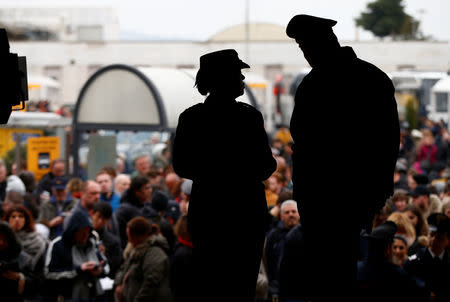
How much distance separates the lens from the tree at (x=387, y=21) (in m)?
106

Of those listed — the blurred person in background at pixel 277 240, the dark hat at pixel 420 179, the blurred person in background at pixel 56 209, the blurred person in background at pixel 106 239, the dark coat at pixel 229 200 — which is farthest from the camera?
the dark hat at pixel 420 179

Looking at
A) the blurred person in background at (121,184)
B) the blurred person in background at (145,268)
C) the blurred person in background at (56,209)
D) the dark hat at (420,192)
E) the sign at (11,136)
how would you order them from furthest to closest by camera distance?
the sign at (11,136), the blurred person in background at (121,184), the dark hat at (420,192), the blurred person in background at (56,209), the blurred person in background at (145,268)

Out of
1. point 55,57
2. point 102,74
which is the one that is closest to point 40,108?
point 102,74

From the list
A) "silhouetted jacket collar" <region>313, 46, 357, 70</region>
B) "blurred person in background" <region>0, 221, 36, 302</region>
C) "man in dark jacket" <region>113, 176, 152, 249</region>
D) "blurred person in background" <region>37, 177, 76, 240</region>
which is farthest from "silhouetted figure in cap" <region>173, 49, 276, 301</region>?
"blurred person in background" <region>37, 177, 76, 240</region>

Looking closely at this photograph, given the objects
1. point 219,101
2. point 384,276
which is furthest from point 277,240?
point 219,101

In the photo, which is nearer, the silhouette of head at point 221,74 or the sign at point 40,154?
the silhouette of head at point 221,74

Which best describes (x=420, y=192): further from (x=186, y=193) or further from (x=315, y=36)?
(x=315, y=36)

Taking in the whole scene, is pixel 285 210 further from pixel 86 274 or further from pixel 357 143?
pixel 357 143

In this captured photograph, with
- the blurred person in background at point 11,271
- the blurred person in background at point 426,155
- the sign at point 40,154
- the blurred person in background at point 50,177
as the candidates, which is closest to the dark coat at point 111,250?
the blurred person in background at point 11,271

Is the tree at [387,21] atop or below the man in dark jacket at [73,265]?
atop

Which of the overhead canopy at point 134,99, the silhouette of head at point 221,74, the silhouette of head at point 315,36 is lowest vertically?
the overhead canopy at point 134,99

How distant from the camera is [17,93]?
14.6 ft

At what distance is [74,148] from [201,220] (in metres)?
16.6

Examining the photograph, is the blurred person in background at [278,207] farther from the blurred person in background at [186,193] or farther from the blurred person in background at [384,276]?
the blurred person in background at [384,276]
